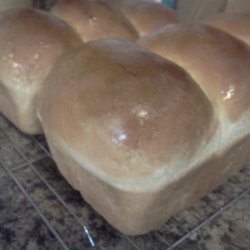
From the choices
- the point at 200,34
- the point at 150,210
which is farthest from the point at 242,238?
the point at 200,34

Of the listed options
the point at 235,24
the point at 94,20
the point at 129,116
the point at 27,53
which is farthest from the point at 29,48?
the point at 235,24

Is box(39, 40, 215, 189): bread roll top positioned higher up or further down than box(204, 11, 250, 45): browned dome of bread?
further down

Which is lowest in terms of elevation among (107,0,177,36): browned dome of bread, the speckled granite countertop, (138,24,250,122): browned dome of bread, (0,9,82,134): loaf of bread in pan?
the speckled granite countertop

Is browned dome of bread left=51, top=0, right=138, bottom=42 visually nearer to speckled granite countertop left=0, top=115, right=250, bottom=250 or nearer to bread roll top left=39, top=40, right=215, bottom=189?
bread roll top left=39, top=40, right=215, bottom=189

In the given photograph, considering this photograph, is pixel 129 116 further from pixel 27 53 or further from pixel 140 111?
pixel 27 53

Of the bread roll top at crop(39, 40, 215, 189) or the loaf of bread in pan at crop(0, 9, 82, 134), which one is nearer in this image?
the bread roll top at crop(39, 40, 215, 189)

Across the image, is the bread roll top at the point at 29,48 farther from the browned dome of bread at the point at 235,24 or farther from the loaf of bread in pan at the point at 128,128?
the browned dome of bread at the point at 235,24

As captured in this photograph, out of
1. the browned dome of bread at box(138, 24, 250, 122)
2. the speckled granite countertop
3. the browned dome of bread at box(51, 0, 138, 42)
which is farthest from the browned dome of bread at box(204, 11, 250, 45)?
the speckled granite countertop

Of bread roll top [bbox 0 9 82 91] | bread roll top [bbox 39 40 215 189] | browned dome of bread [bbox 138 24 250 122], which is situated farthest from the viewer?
bread roll top [bbox 0 9 82 91]
